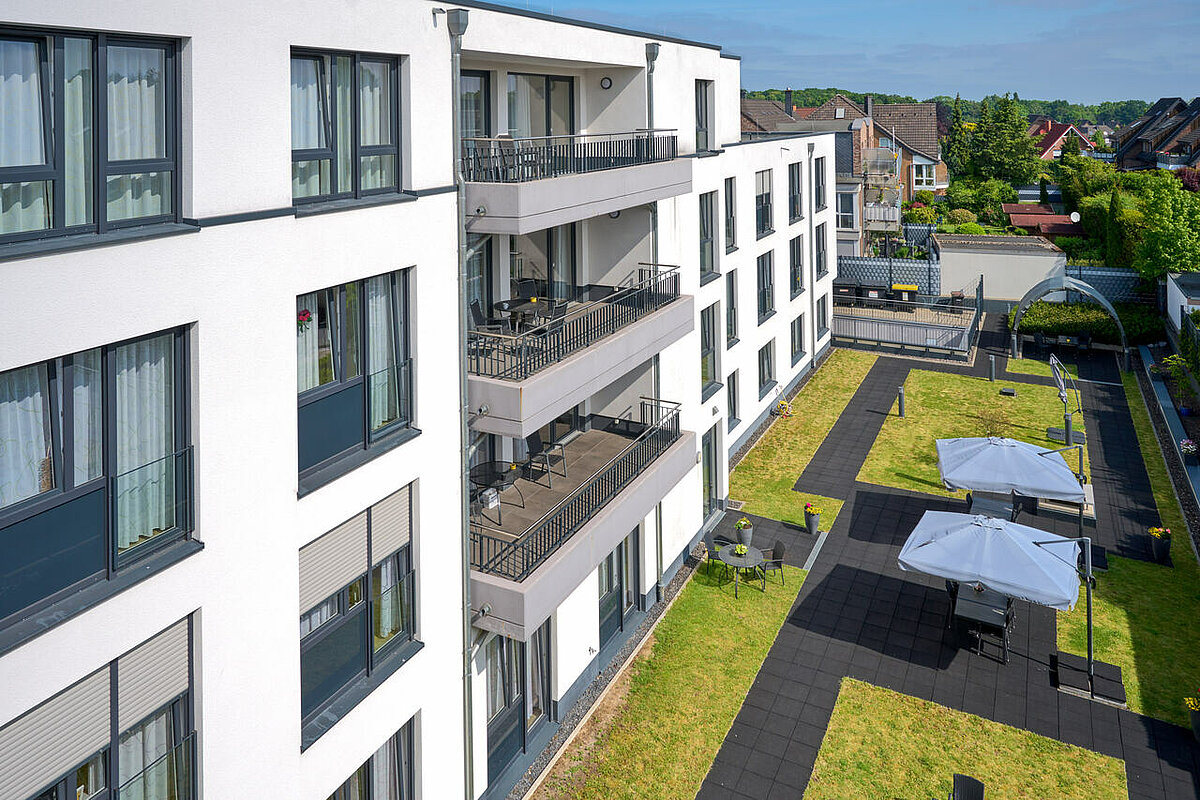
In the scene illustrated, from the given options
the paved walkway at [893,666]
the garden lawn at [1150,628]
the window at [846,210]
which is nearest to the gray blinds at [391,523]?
the paved walkway at [893,666]

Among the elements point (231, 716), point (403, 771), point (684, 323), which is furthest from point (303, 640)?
point (684, 323)

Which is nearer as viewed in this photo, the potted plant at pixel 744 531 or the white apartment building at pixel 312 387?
the white apartment building at pixel 312 387

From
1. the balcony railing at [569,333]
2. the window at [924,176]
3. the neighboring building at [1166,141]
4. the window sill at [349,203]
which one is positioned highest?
the neighboring building at [1166,141]

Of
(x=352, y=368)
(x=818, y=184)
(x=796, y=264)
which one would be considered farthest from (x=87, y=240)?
(x=818, y=184)

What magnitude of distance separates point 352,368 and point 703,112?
13.3 metres

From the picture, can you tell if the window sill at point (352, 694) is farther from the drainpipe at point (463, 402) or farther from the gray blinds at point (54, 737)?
the gray blinds at point (54, 737)

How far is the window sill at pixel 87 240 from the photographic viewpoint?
19.5 ft

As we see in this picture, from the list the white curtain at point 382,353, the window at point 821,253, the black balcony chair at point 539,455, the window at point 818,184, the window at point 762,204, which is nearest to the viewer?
the white curtain at point 382,353

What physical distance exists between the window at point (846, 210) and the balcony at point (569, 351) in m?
34.5

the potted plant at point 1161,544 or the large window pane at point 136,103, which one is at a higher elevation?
the large window pane at point 136,103

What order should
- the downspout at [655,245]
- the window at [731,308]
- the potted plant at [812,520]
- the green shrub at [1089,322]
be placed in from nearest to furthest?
the downspout at [655,245], the potted plant at [812,520], the window at [731,308], the green shrub at [1089,322]

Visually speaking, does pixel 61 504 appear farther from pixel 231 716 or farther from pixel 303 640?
pixel 303 640

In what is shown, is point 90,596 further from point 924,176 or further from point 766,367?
point 924,176

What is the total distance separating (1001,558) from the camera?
49.4ft
